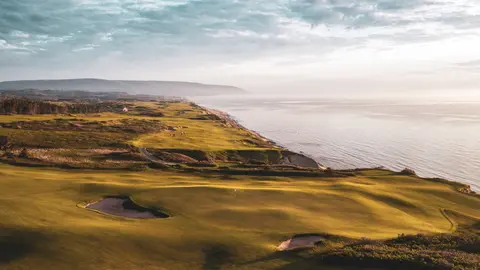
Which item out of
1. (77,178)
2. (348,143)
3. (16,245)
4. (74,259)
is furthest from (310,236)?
(348,143)

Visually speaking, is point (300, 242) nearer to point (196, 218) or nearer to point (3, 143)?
point (196, 218)

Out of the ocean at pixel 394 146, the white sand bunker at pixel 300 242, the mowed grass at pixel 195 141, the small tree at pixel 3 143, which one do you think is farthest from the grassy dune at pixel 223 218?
the ocean at pixel 394 146

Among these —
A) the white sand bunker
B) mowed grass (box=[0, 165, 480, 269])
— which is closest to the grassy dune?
mowed grass (box=[0, 165, 480, 269])

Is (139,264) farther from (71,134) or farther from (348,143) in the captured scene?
(348,143)

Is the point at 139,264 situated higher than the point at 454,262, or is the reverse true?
the point at 454,262

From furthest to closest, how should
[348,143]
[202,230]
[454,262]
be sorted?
1. [348,143]
2. [202,230]
3. [454,262]

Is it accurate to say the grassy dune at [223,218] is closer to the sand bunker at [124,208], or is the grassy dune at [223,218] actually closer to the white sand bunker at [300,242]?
the white sand bunker at [300,242]

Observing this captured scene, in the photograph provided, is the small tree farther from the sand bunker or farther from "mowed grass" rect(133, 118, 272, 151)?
the sand bunker
